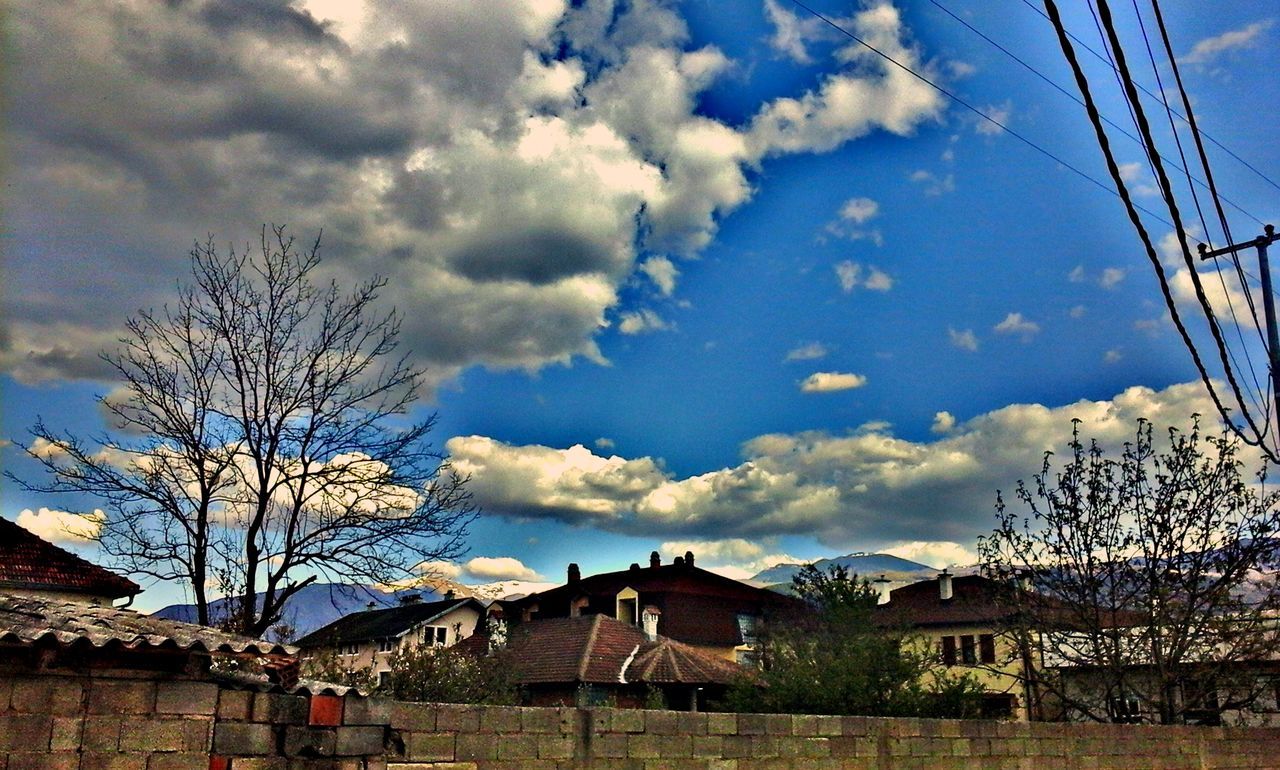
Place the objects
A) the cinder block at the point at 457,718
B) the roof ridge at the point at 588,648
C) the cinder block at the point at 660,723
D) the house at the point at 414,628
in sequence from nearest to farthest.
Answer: the cinder block at the point at 457,718, the cinder block at the point at 660,723, the roof ridge at the point at 588,648, the house at the point at 414,628

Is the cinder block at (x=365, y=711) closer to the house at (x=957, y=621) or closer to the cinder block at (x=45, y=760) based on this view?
the cinder block at (x=45, y=760)

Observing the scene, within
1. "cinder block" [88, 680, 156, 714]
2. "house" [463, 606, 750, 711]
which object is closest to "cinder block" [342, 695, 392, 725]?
"cinder block" [88, 680, 156, 714]

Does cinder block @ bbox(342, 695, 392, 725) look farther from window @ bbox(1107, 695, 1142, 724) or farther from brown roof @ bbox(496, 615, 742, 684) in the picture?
brown roof @ bbox(496, 615, 742, 684)

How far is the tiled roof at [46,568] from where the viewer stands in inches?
768

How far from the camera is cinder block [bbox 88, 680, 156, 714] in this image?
6.16 meters

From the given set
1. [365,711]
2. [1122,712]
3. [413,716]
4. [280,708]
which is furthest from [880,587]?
[280,708]

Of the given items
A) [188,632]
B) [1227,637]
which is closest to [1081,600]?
[1227,637]

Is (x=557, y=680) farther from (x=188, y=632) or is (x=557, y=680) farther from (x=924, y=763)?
(x=188, y=632)

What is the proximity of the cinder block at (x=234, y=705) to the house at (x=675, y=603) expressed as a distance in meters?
38.4

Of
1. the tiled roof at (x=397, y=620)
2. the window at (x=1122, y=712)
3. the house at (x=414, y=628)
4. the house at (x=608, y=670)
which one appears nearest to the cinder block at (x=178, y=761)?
the window at (x=1122, y=712)

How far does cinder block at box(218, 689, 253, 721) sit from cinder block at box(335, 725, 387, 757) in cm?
64

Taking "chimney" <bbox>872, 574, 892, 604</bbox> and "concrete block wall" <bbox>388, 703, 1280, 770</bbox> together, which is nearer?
"concrete block wall" <bbox>388, 703, 1280, 770</bbox>

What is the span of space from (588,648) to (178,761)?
27.2 m

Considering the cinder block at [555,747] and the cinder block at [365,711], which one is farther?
the cinder block at [555,747]
